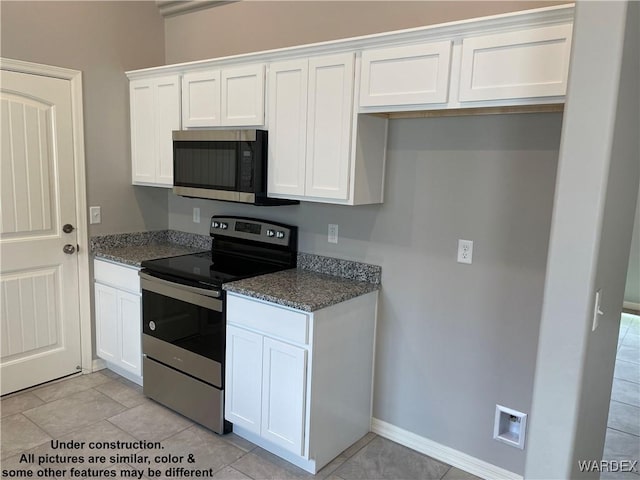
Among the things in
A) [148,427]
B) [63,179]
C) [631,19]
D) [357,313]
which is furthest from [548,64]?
[63,179]

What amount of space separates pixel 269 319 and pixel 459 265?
3.31 feet

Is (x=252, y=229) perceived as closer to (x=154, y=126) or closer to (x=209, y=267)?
(x=209, y=267)

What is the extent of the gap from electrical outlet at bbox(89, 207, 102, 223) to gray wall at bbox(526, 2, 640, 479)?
3014 millimetres

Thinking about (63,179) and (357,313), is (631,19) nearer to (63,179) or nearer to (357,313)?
(357,313)

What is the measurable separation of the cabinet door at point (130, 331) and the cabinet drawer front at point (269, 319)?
2.96 ft

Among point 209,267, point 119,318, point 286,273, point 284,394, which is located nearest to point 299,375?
point 284,394

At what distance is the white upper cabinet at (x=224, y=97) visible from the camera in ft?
8.89

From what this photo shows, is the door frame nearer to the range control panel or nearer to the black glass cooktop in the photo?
the black glass cooktop

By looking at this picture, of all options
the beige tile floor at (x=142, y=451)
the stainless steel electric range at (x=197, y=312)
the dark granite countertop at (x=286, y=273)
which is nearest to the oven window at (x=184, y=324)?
the stainless steel electric range at (x=197, y=312)

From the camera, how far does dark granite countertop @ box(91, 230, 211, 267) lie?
3.22 metres

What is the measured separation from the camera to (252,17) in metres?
3.12

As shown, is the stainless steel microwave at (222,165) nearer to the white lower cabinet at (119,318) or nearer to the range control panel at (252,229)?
the range control panel at (252,229)

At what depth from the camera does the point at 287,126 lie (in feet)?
8.55

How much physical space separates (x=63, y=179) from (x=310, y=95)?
187 cm
